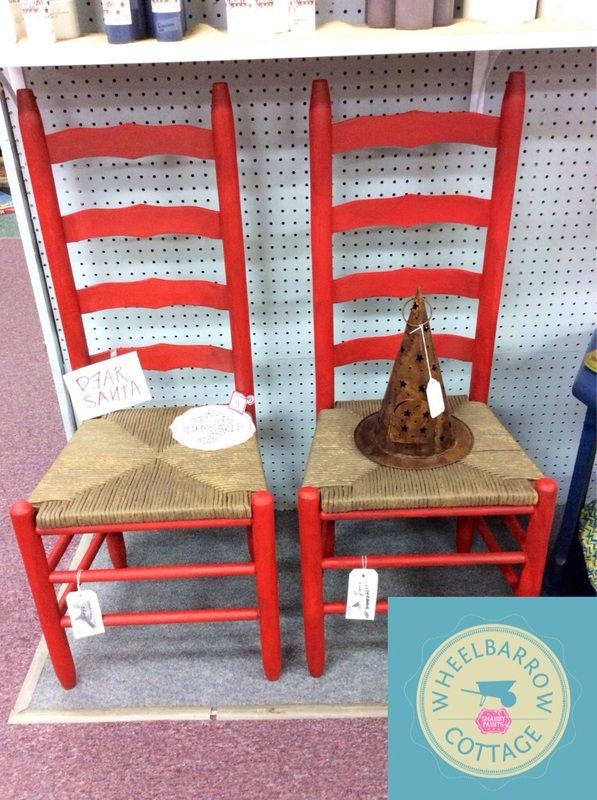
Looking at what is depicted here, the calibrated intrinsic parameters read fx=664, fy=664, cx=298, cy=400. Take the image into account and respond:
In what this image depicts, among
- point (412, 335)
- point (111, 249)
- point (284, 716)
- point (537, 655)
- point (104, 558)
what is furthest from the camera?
point (104, 558)

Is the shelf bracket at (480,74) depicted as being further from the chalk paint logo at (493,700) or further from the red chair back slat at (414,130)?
the chalk paint logo at (493,700)

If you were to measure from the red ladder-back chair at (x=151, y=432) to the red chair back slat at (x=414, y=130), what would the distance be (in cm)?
21

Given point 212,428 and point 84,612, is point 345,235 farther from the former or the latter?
point 84,612

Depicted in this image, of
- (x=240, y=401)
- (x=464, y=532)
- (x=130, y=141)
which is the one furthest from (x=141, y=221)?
(x=464, y=532)

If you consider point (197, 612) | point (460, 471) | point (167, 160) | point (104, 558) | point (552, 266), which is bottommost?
point (104, 558)

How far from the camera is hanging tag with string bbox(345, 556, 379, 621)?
1.17 metres

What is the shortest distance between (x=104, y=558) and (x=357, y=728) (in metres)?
0.76

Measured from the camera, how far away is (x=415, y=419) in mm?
1198

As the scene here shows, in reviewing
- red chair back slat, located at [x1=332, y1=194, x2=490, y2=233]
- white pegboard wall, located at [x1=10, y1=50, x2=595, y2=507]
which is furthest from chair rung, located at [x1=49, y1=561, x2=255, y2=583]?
red chair back slat, located at [x1=332, y1=194, x2=490, y2=233]

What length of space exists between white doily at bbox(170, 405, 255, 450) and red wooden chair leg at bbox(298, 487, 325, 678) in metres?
0.23

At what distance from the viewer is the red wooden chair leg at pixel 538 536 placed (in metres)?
1.12

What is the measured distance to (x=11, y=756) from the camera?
1.22m

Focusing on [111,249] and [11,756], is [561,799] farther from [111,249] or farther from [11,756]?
[111,249]

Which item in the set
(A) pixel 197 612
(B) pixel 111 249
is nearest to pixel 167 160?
(B) pixel 111 249
